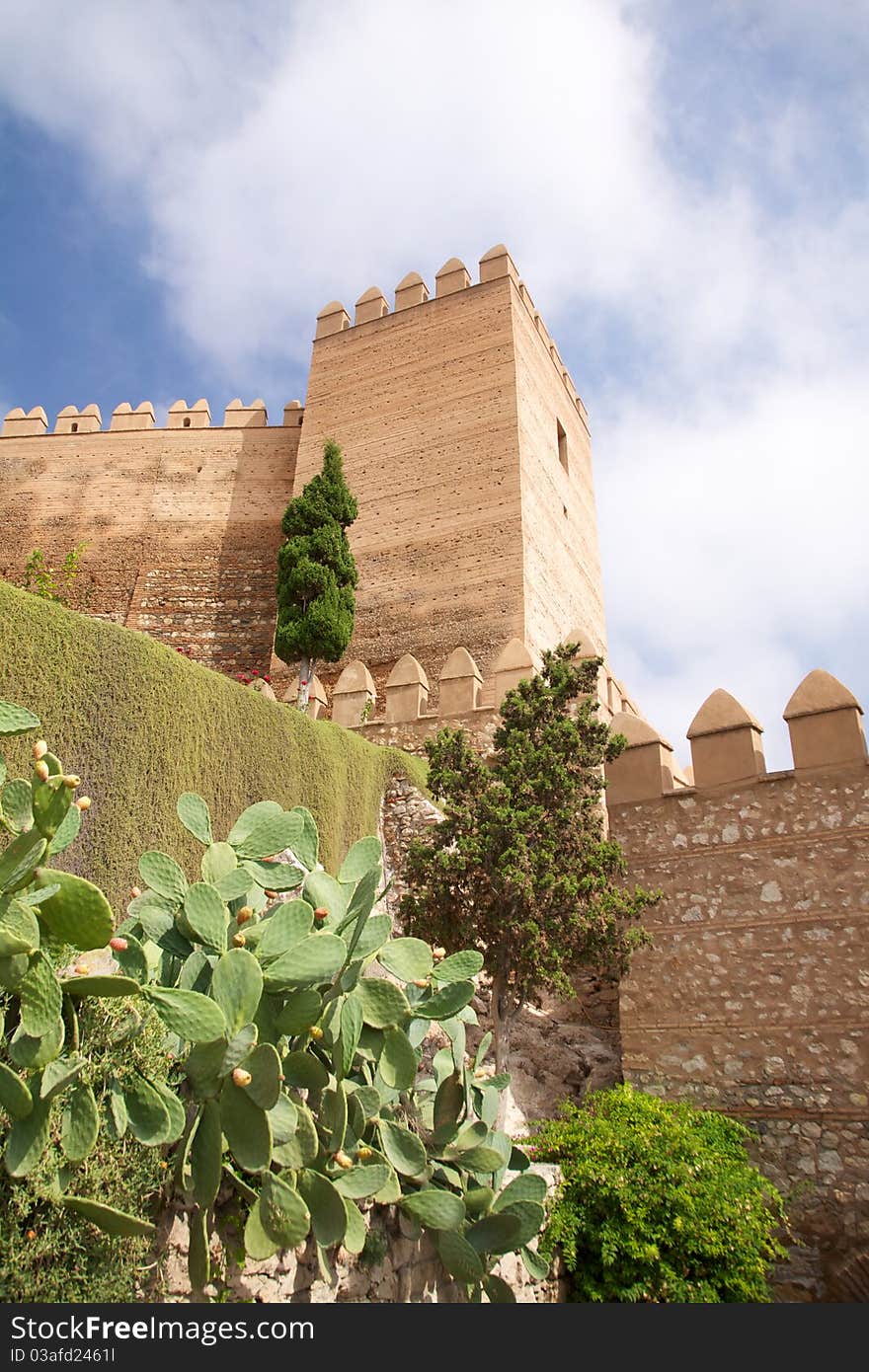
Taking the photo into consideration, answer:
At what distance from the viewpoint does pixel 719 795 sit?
6.96 metres

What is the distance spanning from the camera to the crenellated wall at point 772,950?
579 centimetres

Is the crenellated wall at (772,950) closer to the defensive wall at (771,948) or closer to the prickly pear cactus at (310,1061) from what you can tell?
the defensive wall at (771,948)

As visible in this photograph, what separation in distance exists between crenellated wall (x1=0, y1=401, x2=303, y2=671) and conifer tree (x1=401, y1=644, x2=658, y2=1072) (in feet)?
33.8

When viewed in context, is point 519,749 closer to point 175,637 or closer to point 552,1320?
point 552,1320

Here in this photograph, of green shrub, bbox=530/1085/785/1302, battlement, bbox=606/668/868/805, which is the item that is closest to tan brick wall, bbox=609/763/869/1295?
battlement, bbox=606/668/868/805

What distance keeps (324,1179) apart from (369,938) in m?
0.76

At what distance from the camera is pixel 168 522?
62.6 feet

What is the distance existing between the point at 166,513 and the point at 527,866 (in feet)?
48.6

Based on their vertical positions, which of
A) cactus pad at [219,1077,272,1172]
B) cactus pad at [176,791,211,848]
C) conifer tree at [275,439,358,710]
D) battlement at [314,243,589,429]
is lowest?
cactus pad at [219,1077,272,1172]

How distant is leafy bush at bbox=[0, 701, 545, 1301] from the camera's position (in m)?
2.60

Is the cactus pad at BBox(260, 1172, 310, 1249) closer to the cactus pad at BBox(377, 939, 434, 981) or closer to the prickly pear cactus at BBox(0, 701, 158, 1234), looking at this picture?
the prickly pear cactus at BBox(0, 701, 158, 1234)

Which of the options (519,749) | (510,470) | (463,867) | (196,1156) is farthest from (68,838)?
(510,470)

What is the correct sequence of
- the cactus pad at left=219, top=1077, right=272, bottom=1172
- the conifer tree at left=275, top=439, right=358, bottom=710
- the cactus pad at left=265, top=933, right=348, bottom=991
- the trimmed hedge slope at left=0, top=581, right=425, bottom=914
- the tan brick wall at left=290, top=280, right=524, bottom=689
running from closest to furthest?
the cactus pad at left=219, top=1077, right=272, bottom=1172, the cactus pad at left=265, top=933, right=348, bottom=991, the trimmed hedge slope at left=0, top=581, right=425, bottom=914, the conifer tree at left=275, top=439, right=358, bottom=710, the tan brick wall at left=290, top=280, right=524, bottom=689

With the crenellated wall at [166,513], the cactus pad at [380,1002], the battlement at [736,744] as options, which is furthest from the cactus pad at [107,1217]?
the crenellated wall at [166,513]
